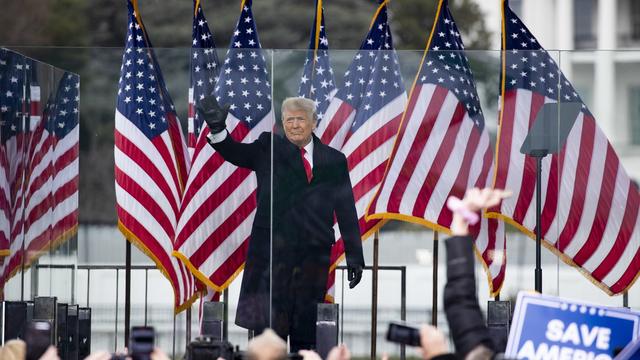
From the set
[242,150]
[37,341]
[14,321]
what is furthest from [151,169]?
[37,341]

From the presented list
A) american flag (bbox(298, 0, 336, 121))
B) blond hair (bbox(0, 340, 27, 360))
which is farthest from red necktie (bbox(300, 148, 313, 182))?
blond hair (bbox(0, 340, 27, 360))

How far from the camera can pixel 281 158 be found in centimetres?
1178

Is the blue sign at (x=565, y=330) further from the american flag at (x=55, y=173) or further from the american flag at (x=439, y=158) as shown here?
the american flag at (x=55, y=173)

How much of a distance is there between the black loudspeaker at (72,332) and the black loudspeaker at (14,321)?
353 mm

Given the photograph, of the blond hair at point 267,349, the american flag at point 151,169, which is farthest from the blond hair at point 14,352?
the american flag at point 151,169

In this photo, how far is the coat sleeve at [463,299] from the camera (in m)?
7.93

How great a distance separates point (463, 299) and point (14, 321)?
5.00 metres

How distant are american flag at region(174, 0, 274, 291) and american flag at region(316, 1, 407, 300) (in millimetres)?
603

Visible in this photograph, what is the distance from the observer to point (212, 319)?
11.8 meters

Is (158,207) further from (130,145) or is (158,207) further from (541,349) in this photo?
(541,349)

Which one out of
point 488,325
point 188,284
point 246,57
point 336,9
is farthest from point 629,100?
point 336,9

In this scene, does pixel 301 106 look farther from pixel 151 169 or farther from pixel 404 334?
pixel 404 334

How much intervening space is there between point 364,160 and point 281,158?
26.4 inches

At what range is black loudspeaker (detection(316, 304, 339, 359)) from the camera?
38.4 ft
